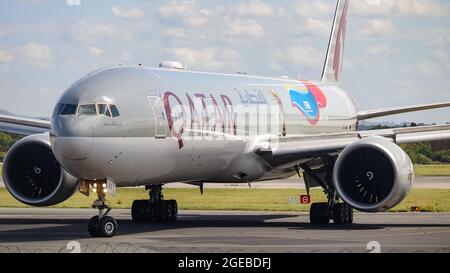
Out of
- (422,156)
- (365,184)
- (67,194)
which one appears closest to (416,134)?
(365,184)

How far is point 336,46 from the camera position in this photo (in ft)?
157

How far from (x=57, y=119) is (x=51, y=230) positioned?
4806mm

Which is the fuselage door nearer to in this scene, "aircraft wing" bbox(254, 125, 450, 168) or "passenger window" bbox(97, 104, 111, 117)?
"passenger window" bbox(97, 104, 111, 117)

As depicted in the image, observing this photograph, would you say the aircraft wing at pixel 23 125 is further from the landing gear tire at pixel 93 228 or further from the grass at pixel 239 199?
the grass at pixel 239 199

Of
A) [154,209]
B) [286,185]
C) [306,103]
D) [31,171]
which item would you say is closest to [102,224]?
[31,171]

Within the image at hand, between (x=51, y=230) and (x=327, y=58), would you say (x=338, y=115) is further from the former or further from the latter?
(x=51, y=230)

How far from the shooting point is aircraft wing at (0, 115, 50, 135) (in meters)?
36.8

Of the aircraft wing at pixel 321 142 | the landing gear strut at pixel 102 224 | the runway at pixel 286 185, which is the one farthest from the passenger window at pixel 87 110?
the runway at pixel 286 185

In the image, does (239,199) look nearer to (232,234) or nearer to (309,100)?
(309,100)

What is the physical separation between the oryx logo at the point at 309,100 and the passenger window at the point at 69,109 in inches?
524

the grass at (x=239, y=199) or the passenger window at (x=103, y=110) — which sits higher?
the passenger window at (x=103, y=110)

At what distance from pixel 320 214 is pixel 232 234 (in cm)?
633

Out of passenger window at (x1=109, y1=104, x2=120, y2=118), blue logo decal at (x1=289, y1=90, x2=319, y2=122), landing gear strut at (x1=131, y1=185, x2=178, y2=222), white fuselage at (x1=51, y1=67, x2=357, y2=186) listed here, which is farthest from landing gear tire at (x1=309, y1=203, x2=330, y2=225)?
passenger window at (x1=109, y1=104, x2=120, y2=118)

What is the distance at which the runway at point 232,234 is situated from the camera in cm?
2538
